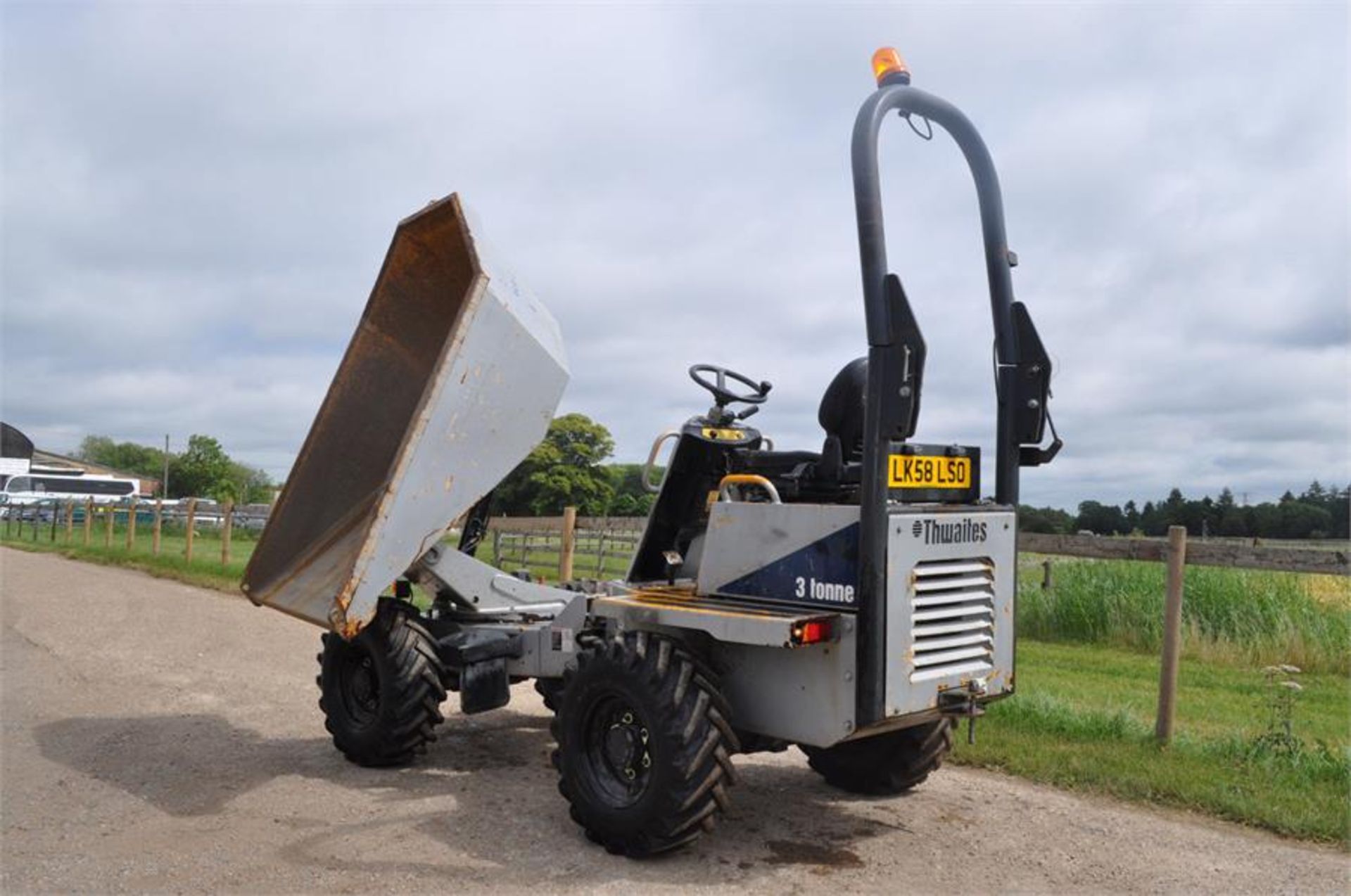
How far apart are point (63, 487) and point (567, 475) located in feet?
101

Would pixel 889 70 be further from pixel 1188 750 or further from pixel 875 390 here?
pixel 1188 750

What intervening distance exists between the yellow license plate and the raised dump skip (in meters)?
2.56

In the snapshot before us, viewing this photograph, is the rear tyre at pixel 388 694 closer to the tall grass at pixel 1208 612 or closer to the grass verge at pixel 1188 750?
the grass verge at pixel 1188 750

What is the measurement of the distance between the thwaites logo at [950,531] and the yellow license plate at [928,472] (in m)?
0.24

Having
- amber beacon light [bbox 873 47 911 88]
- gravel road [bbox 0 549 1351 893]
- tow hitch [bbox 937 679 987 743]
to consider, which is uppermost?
amber beacon light [bbox 873 47 911 88]

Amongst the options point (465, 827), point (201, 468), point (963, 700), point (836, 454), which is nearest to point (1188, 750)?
point (963, 700)

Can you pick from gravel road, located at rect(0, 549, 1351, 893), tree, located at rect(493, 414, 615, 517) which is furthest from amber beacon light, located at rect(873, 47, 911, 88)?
tree, located at rect(493, 414, 615, 517)

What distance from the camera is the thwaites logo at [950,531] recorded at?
16.6 ft

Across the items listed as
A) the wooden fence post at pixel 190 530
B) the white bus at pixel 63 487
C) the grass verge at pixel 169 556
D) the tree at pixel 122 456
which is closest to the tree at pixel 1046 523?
Answer: the grass verge at pixel 169 556

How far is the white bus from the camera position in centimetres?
4953

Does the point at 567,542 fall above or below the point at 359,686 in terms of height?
above

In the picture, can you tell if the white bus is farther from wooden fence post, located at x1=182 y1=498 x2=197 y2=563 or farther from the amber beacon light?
the amber beacon light

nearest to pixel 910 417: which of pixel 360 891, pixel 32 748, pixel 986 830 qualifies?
pixel 986 830

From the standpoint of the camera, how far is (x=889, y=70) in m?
5.35
